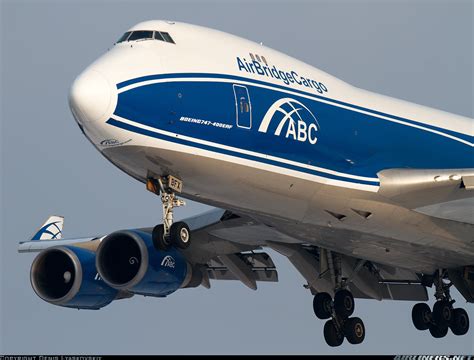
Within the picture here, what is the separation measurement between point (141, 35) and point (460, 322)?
13.6m

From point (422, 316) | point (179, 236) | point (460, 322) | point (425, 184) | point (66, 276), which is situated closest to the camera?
point (179, 236)

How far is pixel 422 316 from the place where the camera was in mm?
33656

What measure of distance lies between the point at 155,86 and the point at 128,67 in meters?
0.63

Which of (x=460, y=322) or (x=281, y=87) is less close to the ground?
(x=281, y=87)

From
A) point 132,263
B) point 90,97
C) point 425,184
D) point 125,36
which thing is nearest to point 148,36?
point 125,36

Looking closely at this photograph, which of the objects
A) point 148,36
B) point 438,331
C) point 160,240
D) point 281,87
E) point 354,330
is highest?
point 148,36

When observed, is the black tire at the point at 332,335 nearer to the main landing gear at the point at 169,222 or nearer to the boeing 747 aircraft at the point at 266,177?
the boeing 747 aircraft at the point at 266,177

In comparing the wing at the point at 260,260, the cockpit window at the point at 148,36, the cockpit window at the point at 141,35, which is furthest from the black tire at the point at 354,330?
the cockpit window at the point at 141,35

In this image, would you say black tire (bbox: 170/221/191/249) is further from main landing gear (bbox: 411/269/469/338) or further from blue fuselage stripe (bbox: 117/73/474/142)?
main landing gear (bbox: 411/269/469/338)

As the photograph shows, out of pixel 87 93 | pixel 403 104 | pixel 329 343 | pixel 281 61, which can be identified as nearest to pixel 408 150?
pixel 403 104

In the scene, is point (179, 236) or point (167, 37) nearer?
point (179, 236)

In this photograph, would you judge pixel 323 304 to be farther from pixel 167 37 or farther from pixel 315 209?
pixel 167 37

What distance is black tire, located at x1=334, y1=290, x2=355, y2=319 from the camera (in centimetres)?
3128

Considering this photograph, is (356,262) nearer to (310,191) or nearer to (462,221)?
(462,221)
